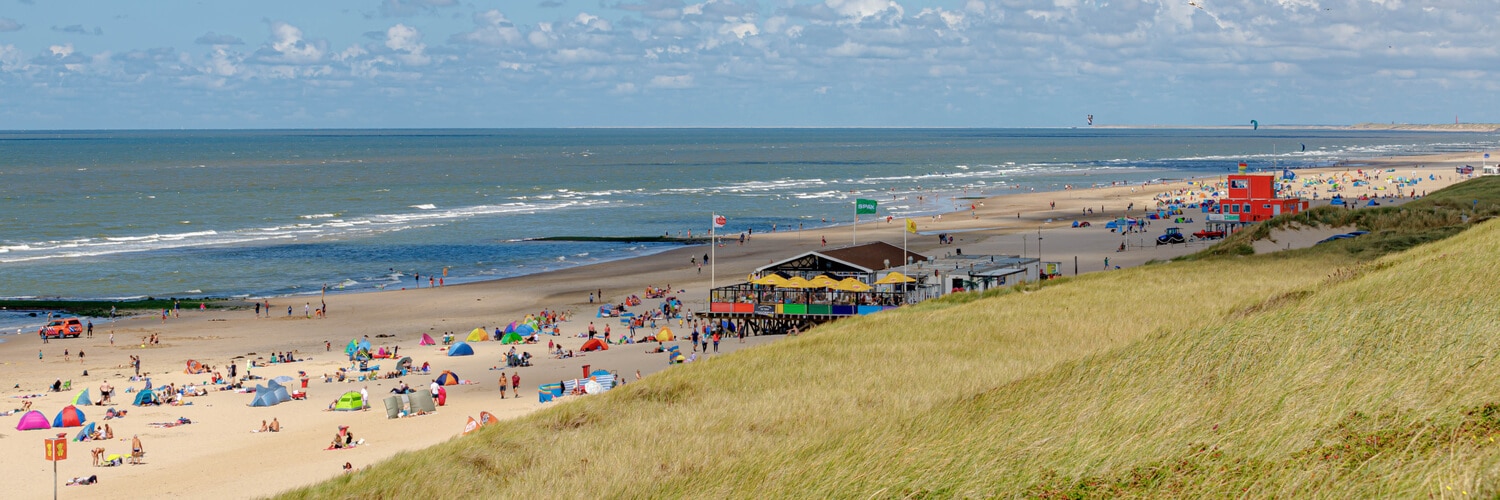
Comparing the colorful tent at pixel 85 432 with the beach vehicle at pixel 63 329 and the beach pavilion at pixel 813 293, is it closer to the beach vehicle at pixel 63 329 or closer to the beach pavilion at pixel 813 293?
the beach pavilion at pixel 813 293

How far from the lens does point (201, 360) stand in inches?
1572

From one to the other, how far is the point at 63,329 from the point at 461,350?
15457mm

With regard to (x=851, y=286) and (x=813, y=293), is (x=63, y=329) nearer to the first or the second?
(x=813, y=293)

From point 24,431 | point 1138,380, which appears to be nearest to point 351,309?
point 24,431

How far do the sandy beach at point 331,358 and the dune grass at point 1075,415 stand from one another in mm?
8083

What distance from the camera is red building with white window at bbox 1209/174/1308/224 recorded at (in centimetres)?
6644

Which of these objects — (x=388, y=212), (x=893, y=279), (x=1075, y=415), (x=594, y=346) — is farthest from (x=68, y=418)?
(x=388, y=212)

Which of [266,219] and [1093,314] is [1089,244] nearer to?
[1093,314]

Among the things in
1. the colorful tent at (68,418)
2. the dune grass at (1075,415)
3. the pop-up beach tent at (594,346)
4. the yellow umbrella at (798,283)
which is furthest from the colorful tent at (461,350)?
the dune grass at (1075,415)

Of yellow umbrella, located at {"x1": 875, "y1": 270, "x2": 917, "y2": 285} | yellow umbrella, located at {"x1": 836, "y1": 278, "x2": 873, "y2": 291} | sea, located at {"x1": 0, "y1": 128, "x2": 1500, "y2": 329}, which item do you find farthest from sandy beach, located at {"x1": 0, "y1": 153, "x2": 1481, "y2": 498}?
sea, located at {"x1": 0, "y1": 128, "x2": 1500, "y2": 329}

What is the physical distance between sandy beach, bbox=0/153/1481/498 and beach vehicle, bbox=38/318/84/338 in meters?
0.79

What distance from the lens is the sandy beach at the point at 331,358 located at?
25.9 metres

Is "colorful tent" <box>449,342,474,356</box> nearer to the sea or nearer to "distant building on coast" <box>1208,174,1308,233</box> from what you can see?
the sea

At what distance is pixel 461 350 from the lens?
3944 centimetres
